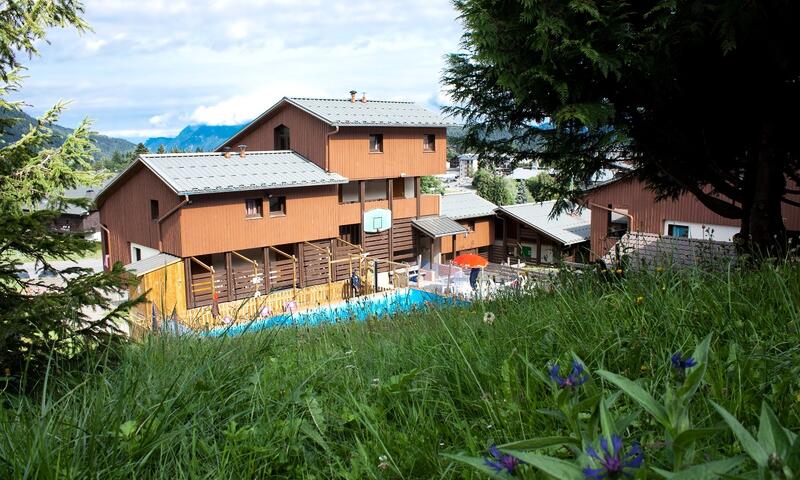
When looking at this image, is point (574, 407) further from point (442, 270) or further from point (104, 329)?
point (442, 270)

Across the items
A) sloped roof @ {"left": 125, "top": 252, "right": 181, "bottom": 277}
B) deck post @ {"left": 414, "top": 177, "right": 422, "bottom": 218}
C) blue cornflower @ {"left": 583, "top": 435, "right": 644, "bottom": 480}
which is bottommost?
sloped roof @ {"left": 125, "top": 252, "right": 181, "bottom": 277}

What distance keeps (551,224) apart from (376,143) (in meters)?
8.83

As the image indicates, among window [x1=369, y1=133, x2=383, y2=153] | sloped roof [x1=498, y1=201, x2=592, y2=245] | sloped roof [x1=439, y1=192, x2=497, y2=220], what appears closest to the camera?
window [x1=369, y1=133, x2=383, y2=153]

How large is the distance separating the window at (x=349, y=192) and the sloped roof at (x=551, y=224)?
23.2 ft

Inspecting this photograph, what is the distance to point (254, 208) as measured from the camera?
67.7 feet

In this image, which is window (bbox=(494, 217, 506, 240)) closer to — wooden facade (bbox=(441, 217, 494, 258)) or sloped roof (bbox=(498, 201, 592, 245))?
wooden facade (bbox=(441, 217, 494, 258))

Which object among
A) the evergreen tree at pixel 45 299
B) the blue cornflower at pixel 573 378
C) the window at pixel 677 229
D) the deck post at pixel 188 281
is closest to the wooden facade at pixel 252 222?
the deck post at pixel 188 281

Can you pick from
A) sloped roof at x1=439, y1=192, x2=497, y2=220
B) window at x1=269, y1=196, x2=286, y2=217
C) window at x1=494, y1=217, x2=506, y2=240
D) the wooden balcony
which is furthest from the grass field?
window at x1=494, y1=217, x2=506, y2=240

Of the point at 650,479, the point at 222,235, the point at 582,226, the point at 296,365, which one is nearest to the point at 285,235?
the point at 222,235

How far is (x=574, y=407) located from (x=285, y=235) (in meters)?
20.4

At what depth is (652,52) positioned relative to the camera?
207 inches

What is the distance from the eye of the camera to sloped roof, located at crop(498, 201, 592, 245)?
26.5 meters

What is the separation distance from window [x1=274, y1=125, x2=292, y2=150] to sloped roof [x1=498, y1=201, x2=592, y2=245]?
9.84 m

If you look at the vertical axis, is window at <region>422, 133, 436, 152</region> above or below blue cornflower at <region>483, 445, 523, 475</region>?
above
